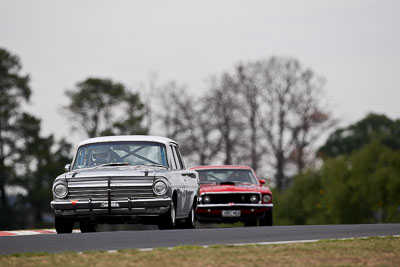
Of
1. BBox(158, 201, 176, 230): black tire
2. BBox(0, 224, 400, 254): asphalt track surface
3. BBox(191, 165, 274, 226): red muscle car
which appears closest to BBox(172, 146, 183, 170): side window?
BBox(158, 201, 176, 230): black tire

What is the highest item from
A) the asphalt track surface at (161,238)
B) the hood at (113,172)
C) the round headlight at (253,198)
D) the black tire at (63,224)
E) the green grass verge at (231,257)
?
the hood at (113,172)

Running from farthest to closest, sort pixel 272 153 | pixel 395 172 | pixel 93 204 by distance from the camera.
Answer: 1. pixel 272 153
2. pixel 395 172
3. pixel 93 204

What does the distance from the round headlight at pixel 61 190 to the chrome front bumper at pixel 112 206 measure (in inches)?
4.7

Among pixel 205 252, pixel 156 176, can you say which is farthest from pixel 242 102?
pixel 205 252

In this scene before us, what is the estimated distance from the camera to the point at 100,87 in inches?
3071

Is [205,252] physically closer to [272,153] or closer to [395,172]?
[395,172]

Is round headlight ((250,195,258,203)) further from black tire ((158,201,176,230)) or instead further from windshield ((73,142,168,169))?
black tire ((158,201,176,230))

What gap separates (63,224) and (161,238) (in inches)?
144

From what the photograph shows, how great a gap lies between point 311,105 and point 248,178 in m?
47.3

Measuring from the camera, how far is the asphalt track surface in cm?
1390

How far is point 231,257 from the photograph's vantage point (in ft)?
41.1

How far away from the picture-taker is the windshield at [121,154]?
746 inches

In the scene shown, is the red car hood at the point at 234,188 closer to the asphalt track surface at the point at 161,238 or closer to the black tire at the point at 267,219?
the black tire at the point at 267,219

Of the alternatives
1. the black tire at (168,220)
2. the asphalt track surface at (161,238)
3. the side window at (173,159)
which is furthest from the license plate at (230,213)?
the black tire at (168,220)
